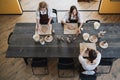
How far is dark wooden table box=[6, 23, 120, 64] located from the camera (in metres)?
3.87

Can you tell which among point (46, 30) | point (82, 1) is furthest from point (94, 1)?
point (46, 30)

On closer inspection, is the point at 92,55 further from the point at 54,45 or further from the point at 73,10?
the point at 73,10

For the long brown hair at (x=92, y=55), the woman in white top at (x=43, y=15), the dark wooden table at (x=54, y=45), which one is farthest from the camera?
the woman in white top at (x=43, y=15)

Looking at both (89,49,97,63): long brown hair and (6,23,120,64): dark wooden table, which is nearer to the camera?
(89,49,97,63): long brown hair

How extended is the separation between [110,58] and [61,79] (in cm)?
130

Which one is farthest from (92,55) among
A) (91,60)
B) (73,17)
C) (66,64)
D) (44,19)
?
(44,19)

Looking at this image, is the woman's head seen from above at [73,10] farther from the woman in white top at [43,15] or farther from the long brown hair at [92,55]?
the long brown hair at [92,55]

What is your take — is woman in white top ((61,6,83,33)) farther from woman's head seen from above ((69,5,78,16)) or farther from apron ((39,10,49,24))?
apron ((39,10,49,24))

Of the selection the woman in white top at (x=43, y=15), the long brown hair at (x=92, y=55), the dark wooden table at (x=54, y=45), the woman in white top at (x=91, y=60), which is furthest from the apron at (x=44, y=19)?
the long brown hair at (x=92, y=55)

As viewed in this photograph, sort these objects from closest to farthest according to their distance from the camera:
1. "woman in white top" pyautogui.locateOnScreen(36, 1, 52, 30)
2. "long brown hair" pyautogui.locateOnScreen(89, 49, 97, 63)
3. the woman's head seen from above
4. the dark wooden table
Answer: "long brown hair" pyautogui.locateOnScreen(89, 49, 97, 63), the dark wooden table, the woman's head seen from above, "woman in white top" pyautogui.locateOnScreen(36, 1, 52, 30)

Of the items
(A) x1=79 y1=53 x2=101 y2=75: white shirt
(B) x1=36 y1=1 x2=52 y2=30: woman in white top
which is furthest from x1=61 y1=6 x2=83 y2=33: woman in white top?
(A) x1=79 y1=53 x2=101 y2=75: white shirt

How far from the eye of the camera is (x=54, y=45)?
13.1ft

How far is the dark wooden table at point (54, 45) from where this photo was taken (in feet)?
12.7

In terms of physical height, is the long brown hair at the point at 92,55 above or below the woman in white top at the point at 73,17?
below
